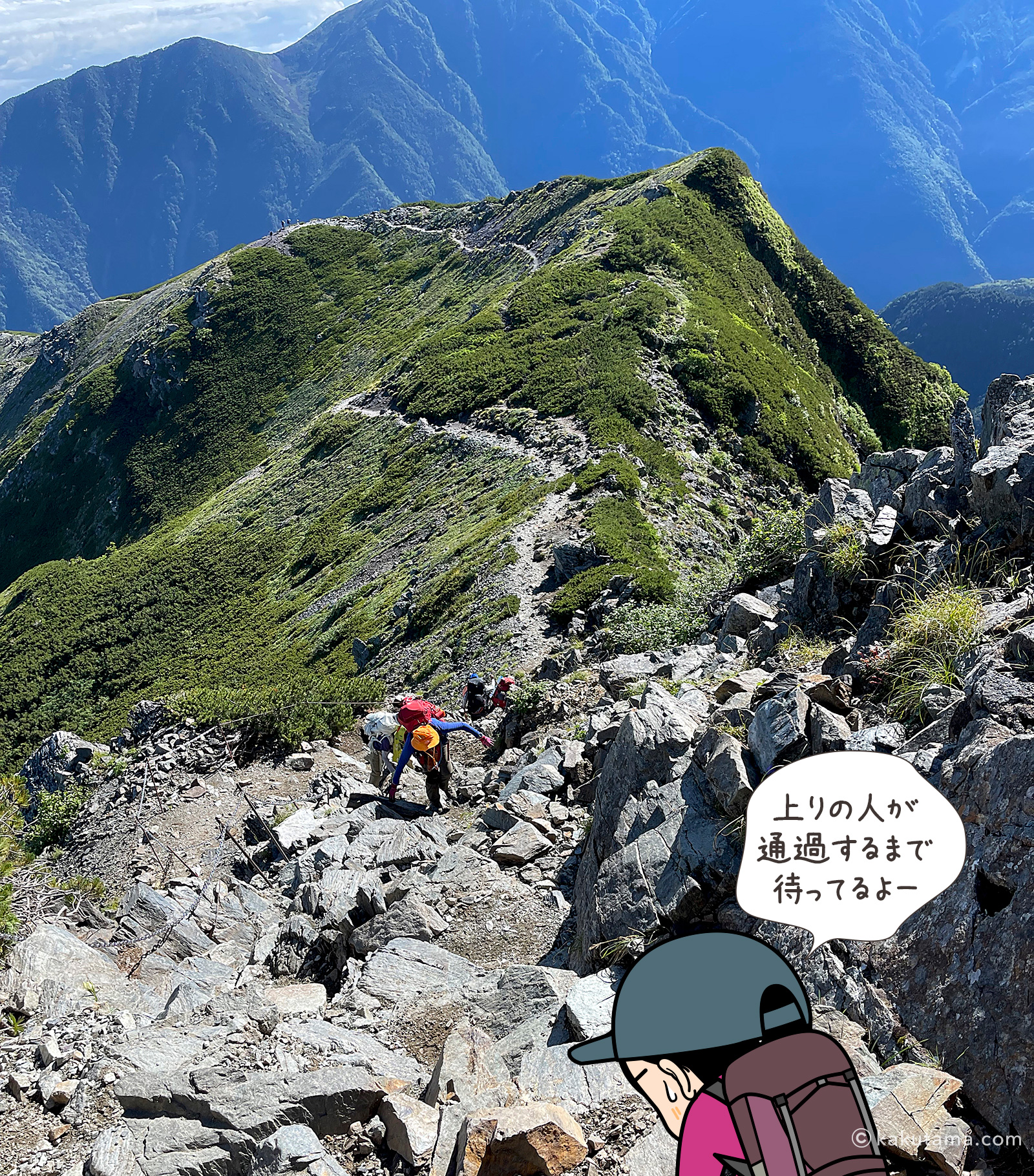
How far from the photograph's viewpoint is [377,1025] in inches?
288

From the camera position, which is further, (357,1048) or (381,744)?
(381,744)

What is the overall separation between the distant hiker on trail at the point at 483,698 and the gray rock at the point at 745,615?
6122 mm

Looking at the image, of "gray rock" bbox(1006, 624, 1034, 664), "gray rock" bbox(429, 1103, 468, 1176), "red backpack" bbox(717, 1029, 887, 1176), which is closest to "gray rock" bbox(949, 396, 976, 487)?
"gray rock" bbox(1006, 624, 1034, 664)

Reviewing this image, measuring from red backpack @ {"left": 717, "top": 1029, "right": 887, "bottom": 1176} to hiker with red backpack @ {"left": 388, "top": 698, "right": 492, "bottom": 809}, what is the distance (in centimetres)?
1012

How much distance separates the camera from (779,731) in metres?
6.49

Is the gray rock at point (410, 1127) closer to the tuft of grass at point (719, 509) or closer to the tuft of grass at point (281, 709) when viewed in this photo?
the tuft of grass at point (281, 709)

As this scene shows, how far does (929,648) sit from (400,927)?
6382 millimetres

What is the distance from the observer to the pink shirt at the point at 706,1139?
10.2ft

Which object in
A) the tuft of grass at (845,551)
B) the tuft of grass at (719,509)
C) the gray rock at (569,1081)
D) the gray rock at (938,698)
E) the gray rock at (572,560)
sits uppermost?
the tuft of grass at (719,509)

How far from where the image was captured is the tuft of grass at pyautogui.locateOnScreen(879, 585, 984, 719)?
6523 millimetres

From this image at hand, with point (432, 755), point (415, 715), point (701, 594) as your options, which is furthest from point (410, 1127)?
point (701, 594)

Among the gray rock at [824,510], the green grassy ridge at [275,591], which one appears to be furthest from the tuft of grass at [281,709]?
the gray rock at [824,510]

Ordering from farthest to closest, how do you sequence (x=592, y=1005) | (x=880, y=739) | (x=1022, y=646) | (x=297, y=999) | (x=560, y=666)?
(x=560, y=666), (x=297, y=999), (x=880, y=739), (x=592, y=1005), (x=1022, y=646)

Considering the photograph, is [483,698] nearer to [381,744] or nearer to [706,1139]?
[381,744]
